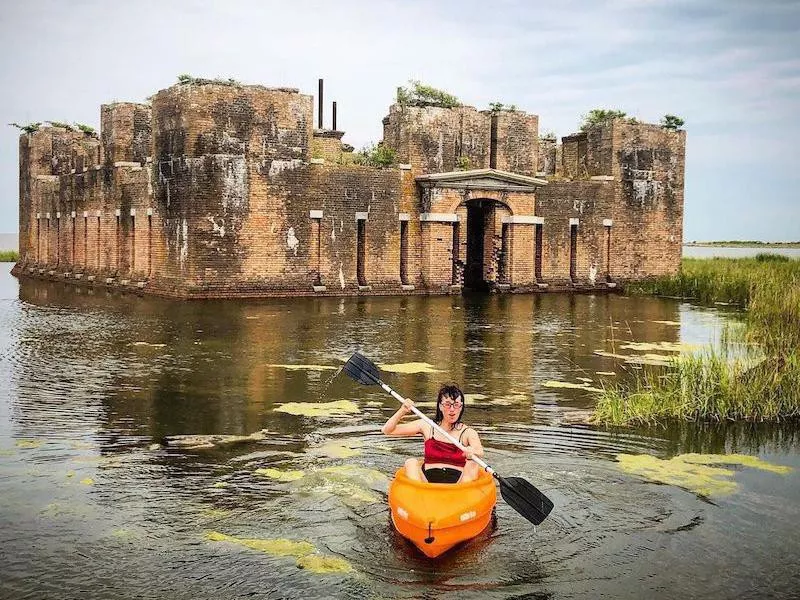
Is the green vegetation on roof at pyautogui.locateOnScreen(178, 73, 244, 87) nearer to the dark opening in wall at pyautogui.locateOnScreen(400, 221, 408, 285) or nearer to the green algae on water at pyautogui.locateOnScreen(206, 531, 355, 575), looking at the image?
the dark opening in wall at pyautogui.locateOnScreen(400, 221, 408, 285)

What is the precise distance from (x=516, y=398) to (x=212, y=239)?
1646cm

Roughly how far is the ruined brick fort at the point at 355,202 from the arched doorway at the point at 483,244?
2.3 inches

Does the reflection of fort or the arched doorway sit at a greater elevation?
the arched doorway

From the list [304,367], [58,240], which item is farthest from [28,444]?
[58,240]

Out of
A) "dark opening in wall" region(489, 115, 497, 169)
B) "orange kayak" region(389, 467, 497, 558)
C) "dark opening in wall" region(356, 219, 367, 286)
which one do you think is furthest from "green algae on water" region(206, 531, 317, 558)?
"dark opening in wall" region(489, 115, 497, 169)

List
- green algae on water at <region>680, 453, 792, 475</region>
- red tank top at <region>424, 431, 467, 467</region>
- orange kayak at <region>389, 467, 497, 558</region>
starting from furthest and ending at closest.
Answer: green algae on water at <region>680, 453, 792, 475</region>
red tank top at <region>424, 431, 467, 467</region>
orange kayak at <region>389, 467, 497, 558</region>

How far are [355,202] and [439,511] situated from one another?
23.1 meters

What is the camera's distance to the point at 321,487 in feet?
26.3

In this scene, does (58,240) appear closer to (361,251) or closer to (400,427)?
(361,251)

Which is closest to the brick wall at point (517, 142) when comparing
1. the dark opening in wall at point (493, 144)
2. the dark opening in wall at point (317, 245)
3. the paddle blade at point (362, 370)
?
the dark opening in wall at point (493, 144)

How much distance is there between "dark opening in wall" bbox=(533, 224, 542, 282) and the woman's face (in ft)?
82.3

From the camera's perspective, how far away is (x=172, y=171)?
1075 inches

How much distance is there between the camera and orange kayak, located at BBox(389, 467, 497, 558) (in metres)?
6.40

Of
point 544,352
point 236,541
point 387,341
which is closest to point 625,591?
point 236,541
